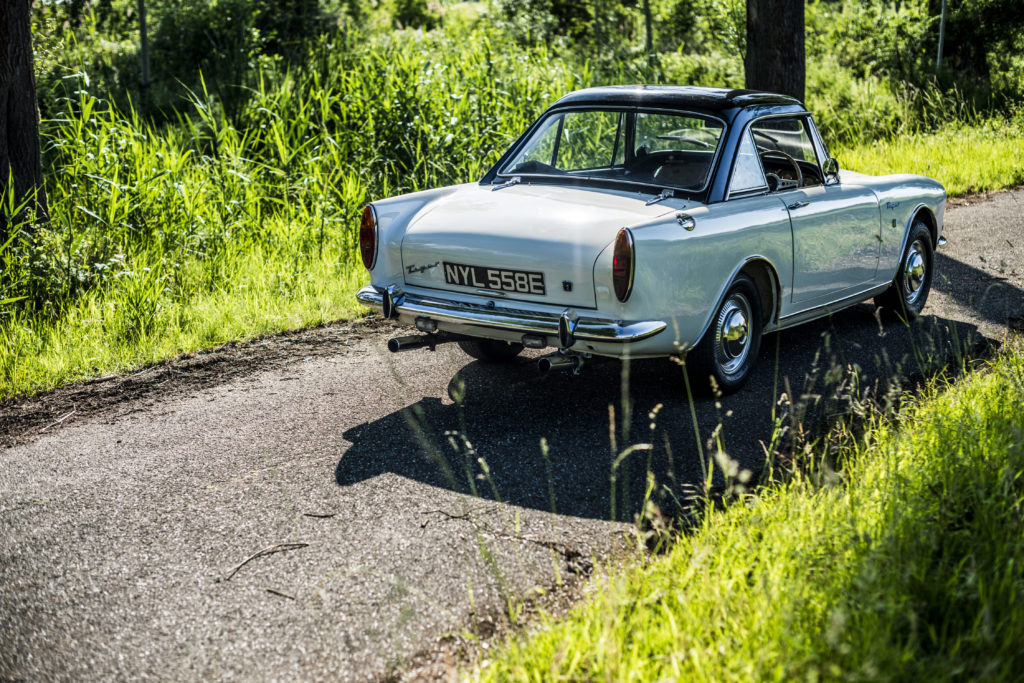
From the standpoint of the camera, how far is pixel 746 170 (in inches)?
204

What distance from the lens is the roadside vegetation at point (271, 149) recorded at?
6.72 metres

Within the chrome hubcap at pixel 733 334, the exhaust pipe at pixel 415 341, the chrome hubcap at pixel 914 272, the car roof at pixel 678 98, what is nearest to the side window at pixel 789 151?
the car roof at pixel 678 98

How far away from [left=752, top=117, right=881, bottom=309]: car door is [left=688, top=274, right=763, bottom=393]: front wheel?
402 millimetres

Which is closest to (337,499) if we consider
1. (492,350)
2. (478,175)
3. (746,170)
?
(492,350)

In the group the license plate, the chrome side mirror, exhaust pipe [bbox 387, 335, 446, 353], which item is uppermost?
the chrome side mirror

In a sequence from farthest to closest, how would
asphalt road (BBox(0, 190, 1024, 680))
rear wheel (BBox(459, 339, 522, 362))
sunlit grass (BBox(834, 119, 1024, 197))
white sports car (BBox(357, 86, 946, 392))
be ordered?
1. sunlit grass (BBox(834, 119, 1024, 197))
2. rear wheel (BBox(459, 339, 522, 362))
3. white sports car (BBox(357, 86, 946, 392))
4. asphalt road (BBox(0, 190, 1024, 680))

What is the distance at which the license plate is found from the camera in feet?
14.8

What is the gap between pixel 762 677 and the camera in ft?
7.95

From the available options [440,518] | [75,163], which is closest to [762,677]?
[440,518]

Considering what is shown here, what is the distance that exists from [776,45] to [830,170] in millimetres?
5463

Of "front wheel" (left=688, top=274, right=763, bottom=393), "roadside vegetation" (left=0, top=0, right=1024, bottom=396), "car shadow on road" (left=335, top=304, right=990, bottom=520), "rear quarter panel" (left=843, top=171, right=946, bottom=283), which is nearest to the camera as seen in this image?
"car shadow on road" (left=335, top=304, right=990, bottom=520)

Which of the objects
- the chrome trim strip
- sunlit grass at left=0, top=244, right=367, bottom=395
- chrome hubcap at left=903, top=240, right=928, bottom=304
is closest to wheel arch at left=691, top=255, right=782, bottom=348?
the chrome trim strip

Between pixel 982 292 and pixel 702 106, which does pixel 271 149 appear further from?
pixel 982 292

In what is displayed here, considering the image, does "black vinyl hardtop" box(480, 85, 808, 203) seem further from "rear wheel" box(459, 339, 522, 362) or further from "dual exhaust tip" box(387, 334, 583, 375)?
"dual exhaust tip" box(387, 334, 583, 375)
